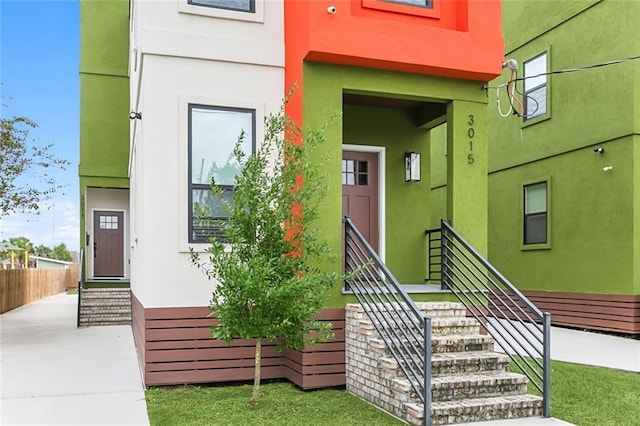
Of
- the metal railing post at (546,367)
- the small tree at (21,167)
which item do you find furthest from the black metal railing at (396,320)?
the small tree at (21,167)

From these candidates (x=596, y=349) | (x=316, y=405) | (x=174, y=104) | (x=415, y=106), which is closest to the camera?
(x=316, y=405)

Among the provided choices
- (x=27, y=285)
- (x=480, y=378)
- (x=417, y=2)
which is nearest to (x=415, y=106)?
(x=417, y=2)

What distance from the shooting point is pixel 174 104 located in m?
7.46

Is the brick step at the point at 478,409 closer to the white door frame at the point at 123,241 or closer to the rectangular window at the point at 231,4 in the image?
the rectangular window at the point at 231,4

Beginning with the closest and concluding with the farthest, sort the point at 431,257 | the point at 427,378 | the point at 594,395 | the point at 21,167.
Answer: the point at 427,378, the point at 594,395, the point at 431,257, the point at 21,167

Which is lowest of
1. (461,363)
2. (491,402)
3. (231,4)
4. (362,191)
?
(491,402)

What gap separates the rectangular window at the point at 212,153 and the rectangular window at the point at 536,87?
879 centimetres

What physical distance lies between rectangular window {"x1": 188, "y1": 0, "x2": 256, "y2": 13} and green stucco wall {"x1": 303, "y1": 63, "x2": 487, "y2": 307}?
1.31 m

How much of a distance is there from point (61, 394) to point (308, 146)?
412 cm

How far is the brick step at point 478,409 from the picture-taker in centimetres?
562

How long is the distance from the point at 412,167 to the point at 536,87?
22.0ft

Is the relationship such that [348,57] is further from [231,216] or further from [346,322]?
[346,322]

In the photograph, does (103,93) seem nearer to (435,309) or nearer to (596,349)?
(435,309)

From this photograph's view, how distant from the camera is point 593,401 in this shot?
668 cm
